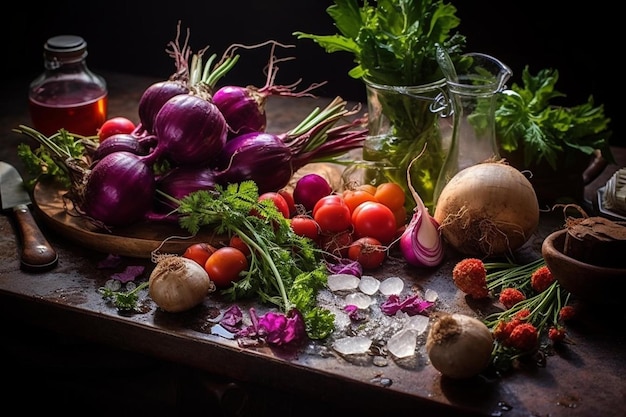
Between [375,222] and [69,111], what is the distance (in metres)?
0.82

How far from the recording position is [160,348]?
1.28m

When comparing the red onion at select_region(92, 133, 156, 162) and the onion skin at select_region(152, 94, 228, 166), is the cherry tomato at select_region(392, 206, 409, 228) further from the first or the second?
the red onion at select_region(92, 133, 156, 162)

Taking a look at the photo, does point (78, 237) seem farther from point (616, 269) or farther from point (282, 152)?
point (616, 269)

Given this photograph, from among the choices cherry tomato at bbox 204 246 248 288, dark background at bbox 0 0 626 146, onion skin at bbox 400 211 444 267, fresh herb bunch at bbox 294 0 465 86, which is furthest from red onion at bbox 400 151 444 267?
dark background at bbox 0 0 626 146

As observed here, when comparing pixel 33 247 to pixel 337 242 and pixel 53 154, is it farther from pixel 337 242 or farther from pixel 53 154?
pixel 337 242

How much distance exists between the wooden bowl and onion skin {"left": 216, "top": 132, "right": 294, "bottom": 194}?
555 mm

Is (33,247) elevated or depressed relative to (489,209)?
depressed

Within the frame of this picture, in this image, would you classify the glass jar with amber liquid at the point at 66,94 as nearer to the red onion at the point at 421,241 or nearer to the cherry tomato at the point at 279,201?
the cherry tomato at the point at 279,201

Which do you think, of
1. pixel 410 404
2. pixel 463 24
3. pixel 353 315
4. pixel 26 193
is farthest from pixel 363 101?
pixel 410 404

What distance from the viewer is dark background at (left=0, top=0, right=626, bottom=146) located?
96.7 inches

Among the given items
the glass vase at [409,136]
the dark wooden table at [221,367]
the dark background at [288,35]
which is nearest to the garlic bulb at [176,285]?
the dark wooden table at [221,367]

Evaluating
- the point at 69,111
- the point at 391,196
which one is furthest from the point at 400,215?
the point at 69,111

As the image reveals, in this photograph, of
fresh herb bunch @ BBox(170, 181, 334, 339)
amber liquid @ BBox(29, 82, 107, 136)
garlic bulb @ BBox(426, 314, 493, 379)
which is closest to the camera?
garlic bulb @ BBox(426, 314, 493, 379)

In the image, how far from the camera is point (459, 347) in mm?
1114
